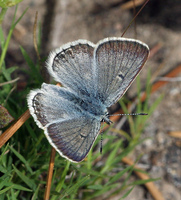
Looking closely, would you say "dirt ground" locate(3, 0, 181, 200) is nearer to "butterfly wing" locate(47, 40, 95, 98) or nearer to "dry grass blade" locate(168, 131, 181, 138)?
"dry grass blade" locate(168, 131, 181, 138)

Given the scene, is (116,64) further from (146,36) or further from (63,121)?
(146,36)

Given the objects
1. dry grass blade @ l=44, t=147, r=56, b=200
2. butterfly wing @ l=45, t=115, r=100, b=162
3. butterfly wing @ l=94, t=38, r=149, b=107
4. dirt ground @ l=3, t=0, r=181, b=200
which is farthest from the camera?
dirt ground @ l=3, t=0, r=181, b=200

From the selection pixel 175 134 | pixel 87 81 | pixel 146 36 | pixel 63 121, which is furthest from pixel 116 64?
pixel 146 36

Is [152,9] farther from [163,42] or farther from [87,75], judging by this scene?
[87,75]

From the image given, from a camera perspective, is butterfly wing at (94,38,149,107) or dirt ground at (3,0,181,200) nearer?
butterfly wing at (94,38,149,107)

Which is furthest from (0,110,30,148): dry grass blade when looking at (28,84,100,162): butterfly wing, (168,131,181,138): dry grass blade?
(168,131,181,138): dry grass blade

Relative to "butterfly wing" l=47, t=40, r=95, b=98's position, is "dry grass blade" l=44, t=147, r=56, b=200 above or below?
below

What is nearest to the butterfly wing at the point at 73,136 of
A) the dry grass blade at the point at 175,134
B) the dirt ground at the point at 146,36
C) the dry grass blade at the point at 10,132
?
the dry grass blade at the point at 10,132
